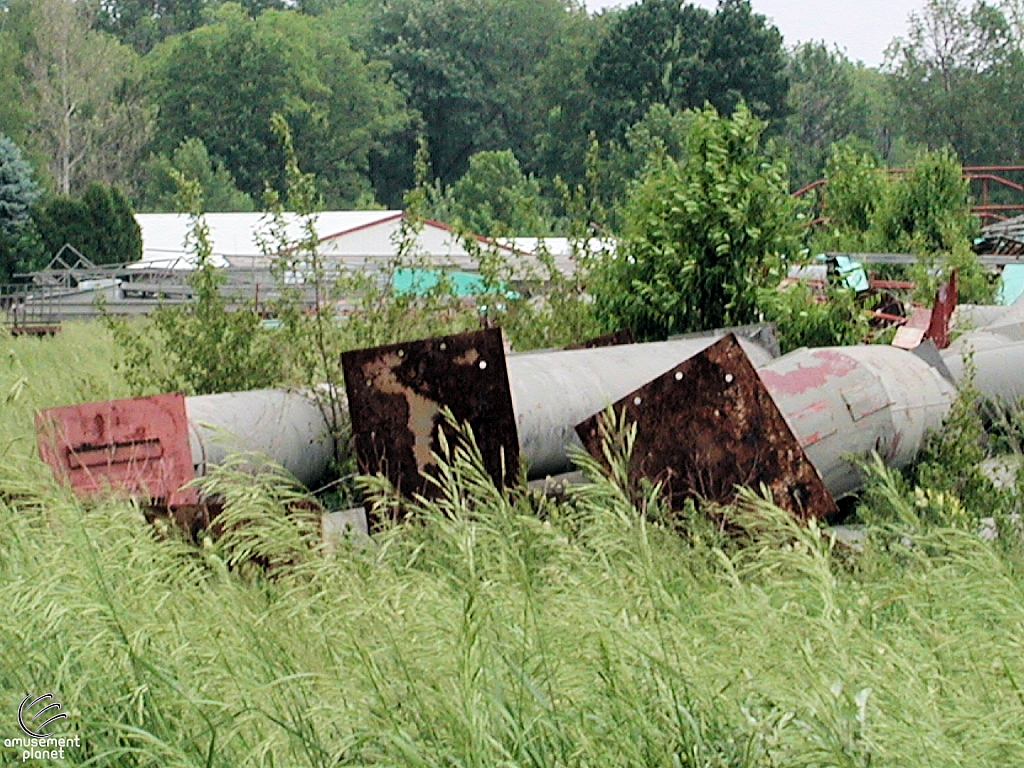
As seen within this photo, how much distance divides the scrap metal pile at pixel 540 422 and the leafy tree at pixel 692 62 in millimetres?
49670

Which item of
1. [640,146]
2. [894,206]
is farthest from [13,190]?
[894,206]

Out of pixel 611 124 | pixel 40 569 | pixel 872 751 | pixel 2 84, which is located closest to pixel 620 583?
pixel 872 751

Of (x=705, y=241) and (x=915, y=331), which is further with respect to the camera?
(x=705, y=241)

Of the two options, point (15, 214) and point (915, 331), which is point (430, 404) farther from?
point (15, 214)

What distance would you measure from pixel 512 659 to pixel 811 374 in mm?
3570

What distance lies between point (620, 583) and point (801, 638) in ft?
1.88

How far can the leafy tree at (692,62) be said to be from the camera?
184ft

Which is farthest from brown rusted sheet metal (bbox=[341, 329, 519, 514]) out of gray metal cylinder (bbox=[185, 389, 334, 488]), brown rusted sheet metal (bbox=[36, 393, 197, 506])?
brown rusted sheet metal (bbox=[36, 393, 197, 506])

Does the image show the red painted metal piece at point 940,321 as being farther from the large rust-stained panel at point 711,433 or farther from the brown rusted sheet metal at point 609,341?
the large rust-stained panel at point 711,433

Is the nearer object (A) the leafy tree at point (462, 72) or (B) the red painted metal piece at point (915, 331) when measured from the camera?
(B) the red painted metal piece at point (915, 331)

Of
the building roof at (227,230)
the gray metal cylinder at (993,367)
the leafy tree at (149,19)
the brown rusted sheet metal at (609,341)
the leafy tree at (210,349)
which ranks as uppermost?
the leafy tree at (149,19)

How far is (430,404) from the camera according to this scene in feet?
19.8

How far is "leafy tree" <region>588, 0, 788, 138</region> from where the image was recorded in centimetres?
5606

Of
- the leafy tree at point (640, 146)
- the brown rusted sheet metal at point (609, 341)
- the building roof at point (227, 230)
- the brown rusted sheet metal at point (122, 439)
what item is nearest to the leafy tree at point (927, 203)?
the brown rusted sheet metal at point (609, 341)
